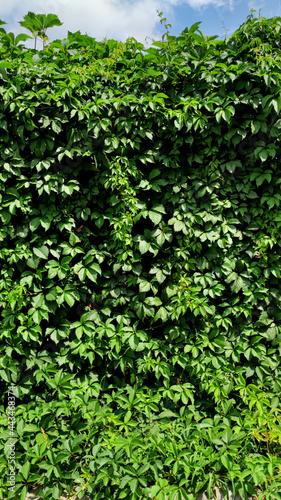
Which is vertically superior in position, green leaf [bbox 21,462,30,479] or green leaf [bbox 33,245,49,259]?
green leaf [bbox 33,245,49,259]

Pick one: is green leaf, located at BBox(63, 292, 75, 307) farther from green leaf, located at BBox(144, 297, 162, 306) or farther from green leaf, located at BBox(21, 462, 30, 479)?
green leaf, located at BBox(21, 462, 30, 479)

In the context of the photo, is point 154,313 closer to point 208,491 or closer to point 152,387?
point 152,387

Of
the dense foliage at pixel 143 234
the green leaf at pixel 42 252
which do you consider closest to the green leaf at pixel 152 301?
the dense foliage at pixel 143 234

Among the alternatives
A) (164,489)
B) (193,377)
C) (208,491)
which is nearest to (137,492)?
(164,489)

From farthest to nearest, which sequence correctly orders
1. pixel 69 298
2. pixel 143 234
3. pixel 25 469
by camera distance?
pixel 143 234 < pixel 69 298 < pixel 25 469

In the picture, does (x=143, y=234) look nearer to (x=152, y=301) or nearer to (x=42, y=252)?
(x=152, y=301)

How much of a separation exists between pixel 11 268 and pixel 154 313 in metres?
1.09

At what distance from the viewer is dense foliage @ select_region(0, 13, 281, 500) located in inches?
91.5

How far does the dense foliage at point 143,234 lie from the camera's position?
7.63 ft

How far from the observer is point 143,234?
2.54 metres

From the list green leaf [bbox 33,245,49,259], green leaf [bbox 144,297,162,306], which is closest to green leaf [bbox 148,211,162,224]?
green leaf [bbox 144,297,162,306]

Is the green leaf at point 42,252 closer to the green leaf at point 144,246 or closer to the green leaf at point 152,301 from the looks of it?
the green leaf at point 144,246

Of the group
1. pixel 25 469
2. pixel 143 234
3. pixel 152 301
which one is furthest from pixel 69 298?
pixel 25 469

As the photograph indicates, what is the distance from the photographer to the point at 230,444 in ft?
6.59
